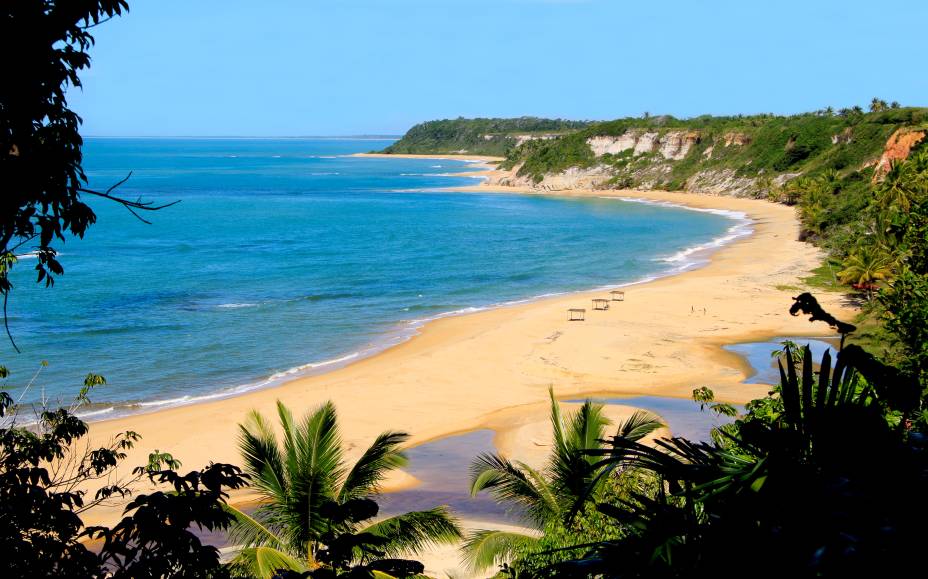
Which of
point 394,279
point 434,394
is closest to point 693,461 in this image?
point 434,394

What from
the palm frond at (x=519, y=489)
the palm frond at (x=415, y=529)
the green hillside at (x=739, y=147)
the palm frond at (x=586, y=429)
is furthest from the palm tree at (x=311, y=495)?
the green hillside at (x=739, y=147)

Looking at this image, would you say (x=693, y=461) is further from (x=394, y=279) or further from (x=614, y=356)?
(x=394, y=279)

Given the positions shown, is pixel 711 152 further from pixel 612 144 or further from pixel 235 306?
pixel 235 306

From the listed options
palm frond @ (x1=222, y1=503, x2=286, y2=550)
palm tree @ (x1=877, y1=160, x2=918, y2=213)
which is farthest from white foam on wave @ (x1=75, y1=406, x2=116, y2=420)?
palm tree @ (x1=877, y1=160, x2=918, y2=213)

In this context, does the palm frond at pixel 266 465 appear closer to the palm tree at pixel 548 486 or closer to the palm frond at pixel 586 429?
the palm tree at pixel 548 486

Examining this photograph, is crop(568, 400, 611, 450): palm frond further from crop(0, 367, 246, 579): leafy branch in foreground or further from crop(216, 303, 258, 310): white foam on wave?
crop(216, 303, 258, 310): white foam on wave
